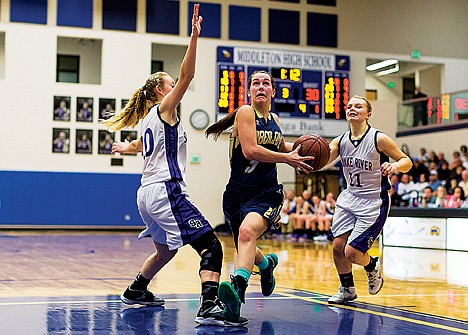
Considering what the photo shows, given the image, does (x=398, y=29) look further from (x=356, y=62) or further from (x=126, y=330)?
(x=126, y=330)

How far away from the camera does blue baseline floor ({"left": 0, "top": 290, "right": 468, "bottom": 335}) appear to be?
182 inches

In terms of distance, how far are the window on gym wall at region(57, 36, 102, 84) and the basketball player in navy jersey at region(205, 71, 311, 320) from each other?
58.0 ft

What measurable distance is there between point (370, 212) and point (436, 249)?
8.35 meters

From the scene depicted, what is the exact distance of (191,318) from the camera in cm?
511

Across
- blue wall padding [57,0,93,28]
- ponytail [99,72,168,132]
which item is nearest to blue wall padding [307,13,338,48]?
blue wall padding [57,0,93,28]

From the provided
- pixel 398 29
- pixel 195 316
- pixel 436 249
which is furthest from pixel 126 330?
pixel 398 29

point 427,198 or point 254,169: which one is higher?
point 254,169

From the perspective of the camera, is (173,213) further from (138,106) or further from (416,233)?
(416,233)

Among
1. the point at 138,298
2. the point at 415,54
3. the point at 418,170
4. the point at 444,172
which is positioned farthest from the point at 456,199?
the point at 138,298

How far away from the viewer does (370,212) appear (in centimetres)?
618

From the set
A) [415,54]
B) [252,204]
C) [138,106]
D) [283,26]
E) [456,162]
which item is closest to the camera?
[252,204]

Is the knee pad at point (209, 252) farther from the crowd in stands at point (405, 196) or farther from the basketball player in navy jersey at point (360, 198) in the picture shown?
the crowd in stands at point (405, 196)

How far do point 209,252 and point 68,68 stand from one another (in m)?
18.7

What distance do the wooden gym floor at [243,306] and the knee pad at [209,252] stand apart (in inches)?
15.6
